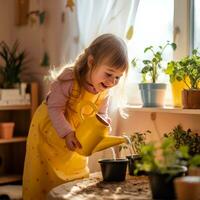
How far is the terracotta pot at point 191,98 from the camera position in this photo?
5.29 feet

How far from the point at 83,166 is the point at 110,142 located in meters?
0.33

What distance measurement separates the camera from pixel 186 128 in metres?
1.73

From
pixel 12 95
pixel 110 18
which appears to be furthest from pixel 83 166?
pixel 12 95

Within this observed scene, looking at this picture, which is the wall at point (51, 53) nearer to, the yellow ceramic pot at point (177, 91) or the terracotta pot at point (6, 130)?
the yellow ceramic pot at point (177, 91)

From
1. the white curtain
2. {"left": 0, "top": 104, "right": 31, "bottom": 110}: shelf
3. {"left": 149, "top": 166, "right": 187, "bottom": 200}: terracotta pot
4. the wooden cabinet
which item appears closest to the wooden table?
{"left": 149, "top": 166, "right": 187, "bottom": 200}: terracotta pot

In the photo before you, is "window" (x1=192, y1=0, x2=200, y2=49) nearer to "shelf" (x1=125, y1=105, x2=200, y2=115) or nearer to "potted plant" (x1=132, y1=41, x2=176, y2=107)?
"potted plant" (x1=132, y1=41, x2=176, y2=107)

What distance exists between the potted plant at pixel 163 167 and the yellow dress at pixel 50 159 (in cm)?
60

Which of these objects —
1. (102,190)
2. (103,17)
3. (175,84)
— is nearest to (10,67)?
(103,17)

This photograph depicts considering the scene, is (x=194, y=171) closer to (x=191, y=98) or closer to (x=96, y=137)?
(x=96, y=137)

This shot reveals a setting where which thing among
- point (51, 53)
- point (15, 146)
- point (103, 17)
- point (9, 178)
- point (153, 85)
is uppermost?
point (103, 17)

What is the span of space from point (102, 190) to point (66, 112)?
1.51 feet

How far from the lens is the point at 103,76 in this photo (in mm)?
1557

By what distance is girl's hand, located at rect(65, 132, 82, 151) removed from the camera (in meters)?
1.45

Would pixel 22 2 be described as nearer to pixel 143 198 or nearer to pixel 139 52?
pixel 139 52
